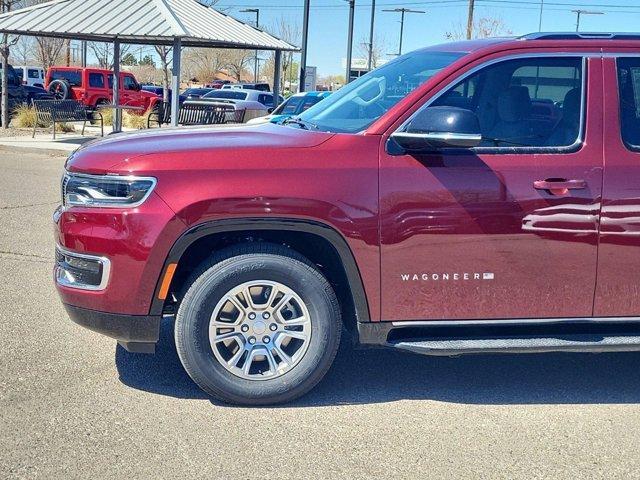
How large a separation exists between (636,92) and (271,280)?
2.28 meters

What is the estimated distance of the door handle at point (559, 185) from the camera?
167 inches

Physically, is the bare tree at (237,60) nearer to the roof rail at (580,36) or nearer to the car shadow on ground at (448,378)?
the car shadow on ground at (448,378)

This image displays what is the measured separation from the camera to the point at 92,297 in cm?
421

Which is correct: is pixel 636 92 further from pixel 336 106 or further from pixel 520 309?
pixel 336 106

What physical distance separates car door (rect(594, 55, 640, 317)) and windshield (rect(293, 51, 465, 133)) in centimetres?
88

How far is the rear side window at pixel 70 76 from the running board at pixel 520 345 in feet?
104

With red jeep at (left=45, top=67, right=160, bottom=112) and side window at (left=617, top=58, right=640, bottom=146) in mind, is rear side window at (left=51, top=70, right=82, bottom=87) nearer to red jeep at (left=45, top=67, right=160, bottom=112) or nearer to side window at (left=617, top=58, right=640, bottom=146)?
red jeep at (left=45, top=67, right=160, bottom=112)

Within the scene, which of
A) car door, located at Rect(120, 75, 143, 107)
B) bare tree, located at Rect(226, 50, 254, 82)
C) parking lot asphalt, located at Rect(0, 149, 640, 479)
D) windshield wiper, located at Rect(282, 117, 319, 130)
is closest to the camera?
parking lot asphalt, located at Rect(0, 149, 640, 479)

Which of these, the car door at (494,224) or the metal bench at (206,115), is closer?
the car door at (494,224)

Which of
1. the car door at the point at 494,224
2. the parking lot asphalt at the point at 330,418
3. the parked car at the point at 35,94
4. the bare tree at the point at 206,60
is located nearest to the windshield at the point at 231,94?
the parked car at the point at 35,94

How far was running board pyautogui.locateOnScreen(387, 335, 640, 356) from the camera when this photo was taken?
4.24 m

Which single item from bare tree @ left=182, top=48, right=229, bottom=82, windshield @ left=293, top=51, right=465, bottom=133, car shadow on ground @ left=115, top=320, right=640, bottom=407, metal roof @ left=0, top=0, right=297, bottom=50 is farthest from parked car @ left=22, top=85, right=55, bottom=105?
bare tree @ left=182, top=48, right=229, bottom=82

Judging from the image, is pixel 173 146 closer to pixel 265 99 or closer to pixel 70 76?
pixel 265 99

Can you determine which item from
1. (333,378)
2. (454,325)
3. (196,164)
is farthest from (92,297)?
(454,325)
